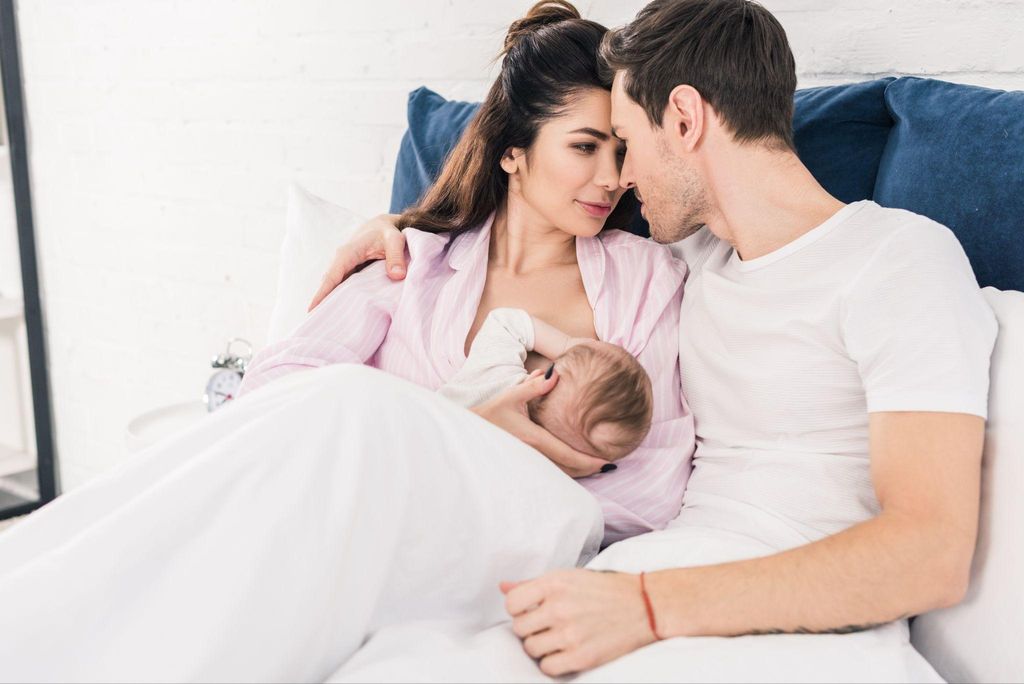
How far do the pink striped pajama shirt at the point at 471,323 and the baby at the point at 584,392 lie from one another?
73 mm

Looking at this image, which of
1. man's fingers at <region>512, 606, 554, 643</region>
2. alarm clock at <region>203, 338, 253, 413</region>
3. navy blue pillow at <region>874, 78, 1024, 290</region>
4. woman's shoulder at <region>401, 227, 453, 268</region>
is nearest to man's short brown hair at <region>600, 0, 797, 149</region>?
navy blue pillow at <region>874, 78, 1024, 290</region>

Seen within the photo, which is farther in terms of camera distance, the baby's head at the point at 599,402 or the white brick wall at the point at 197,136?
the white brick wall at the point at 197,136

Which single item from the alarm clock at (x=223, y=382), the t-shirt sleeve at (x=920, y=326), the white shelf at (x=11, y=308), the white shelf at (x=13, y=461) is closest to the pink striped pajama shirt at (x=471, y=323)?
the t-shirt sleeve at (x=920, y=326)

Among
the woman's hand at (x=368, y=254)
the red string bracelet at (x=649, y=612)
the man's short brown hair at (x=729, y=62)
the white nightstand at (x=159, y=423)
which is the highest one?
the man's short brown hair at (x=729, y=62)

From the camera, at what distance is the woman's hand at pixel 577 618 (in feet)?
3.22

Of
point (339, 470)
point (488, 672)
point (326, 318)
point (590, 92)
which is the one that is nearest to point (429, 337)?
point (326, 318)

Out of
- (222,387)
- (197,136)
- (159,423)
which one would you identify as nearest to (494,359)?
(222,387)

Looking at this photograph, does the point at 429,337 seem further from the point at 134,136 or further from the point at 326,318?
the point at 134,136

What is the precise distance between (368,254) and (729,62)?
0.71 metres

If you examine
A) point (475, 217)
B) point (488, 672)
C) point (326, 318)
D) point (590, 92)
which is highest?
point (590, 92)

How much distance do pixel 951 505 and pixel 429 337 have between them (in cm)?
85

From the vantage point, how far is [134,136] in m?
2.78

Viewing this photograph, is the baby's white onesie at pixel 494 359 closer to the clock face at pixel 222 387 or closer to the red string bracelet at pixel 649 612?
the red string bracelet at pixel 649 612

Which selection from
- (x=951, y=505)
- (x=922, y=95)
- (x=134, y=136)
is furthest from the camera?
Result: (x=134, y=136)
